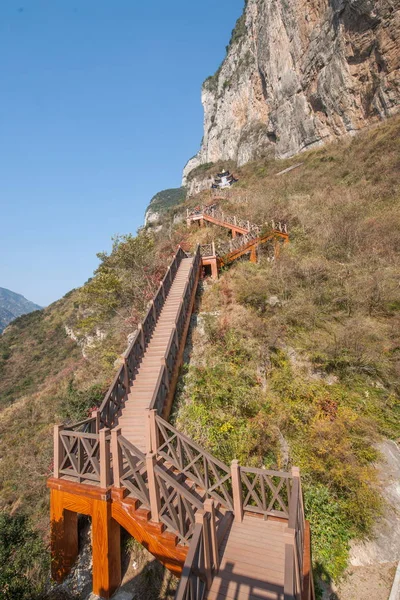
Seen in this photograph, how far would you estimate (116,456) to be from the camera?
540cm

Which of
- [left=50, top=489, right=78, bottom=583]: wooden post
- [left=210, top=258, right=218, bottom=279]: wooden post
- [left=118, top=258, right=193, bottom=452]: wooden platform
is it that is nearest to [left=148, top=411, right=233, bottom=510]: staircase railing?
[left=118, top=258, right=193, bottom=452]: wooden platform

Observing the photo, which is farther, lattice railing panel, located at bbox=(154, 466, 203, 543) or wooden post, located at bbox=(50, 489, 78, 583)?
wooden post, located at bbox=(50, 489, 78, 583)

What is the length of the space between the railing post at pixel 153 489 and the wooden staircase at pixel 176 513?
2 centimetres

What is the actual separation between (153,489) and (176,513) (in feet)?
1.75

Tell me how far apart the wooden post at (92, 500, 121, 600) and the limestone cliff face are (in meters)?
32.5

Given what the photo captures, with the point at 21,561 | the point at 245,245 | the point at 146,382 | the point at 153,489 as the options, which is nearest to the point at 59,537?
the point at 21,561

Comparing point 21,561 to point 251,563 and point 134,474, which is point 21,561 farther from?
point 251,563

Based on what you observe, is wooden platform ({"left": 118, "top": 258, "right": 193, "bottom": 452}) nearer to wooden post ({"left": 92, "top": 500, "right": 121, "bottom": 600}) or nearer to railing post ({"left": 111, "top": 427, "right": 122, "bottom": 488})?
railing post ({"left": 111, "top": 427, "right": 122, "bottom": 488})

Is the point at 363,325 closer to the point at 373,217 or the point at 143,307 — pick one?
the point at 373,217

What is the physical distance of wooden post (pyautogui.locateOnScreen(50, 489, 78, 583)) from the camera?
605 cm

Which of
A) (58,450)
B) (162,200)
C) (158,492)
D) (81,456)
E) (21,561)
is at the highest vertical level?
(162,200)

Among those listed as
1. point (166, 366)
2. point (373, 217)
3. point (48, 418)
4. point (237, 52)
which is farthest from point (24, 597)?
point (237, 52)

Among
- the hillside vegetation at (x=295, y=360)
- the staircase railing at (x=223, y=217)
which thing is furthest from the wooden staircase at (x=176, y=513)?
the staircase railing at (x=223, y=217)

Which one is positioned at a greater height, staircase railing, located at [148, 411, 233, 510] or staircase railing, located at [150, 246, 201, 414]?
staircase railing, located at [150, 246, 201, 414]
